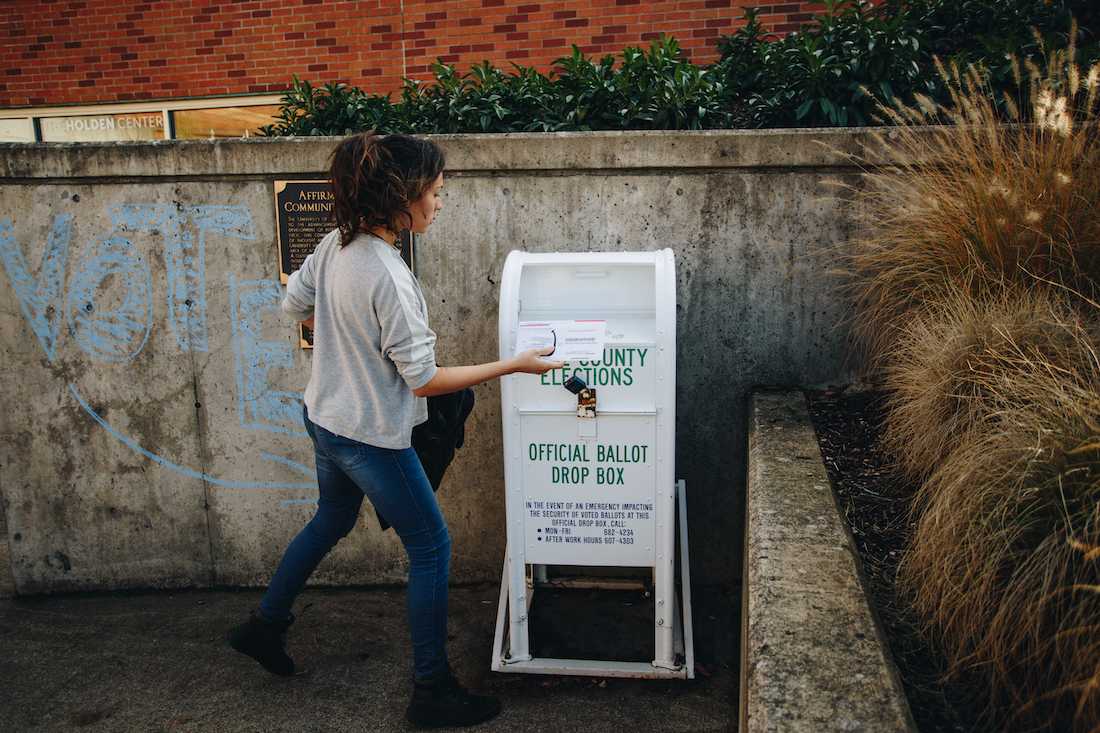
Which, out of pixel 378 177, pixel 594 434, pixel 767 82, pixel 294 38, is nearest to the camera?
pixel 378 177

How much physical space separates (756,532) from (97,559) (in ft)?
12.2

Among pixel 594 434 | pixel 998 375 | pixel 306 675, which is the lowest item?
pixel 306 675

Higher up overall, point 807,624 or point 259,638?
point 807,624

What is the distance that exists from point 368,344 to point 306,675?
170 centimetres

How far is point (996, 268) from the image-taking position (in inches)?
131

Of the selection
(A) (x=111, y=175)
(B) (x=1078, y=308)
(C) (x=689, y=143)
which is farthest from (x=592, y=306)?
A: (A) (x=111, y=175)

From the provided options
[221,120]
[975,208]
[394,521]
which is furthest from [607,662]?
[221,120]

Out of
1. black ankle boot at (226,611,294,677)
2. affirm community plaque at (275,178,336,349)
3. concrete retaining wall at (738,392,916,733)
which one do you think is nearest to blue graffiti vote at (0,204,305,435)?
affirm community plaque at (275,178,336,349)

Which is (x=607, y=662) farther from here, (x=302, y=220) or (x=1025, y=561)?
(x=302, y=220)

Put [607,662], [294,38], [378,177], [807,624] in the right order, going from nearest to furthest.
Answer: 1. [807,624]
2. [378,177]
3. [607,662]
4. [294,38]

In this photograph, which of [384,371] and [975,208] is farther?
[975,208]

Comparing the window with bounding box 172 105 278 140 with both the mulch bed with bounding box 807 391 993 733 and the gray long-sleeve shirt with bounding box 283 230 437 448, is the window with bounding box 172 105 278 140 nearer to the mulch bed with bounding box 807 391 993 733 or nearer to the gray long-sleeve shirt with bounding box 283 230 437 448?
the gray long-sleeve shirt with bounding box 283 230 437 448

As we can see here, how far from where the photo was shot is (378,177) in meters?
2.69

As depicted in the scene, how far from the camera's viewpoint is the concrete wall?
13.3 ft
